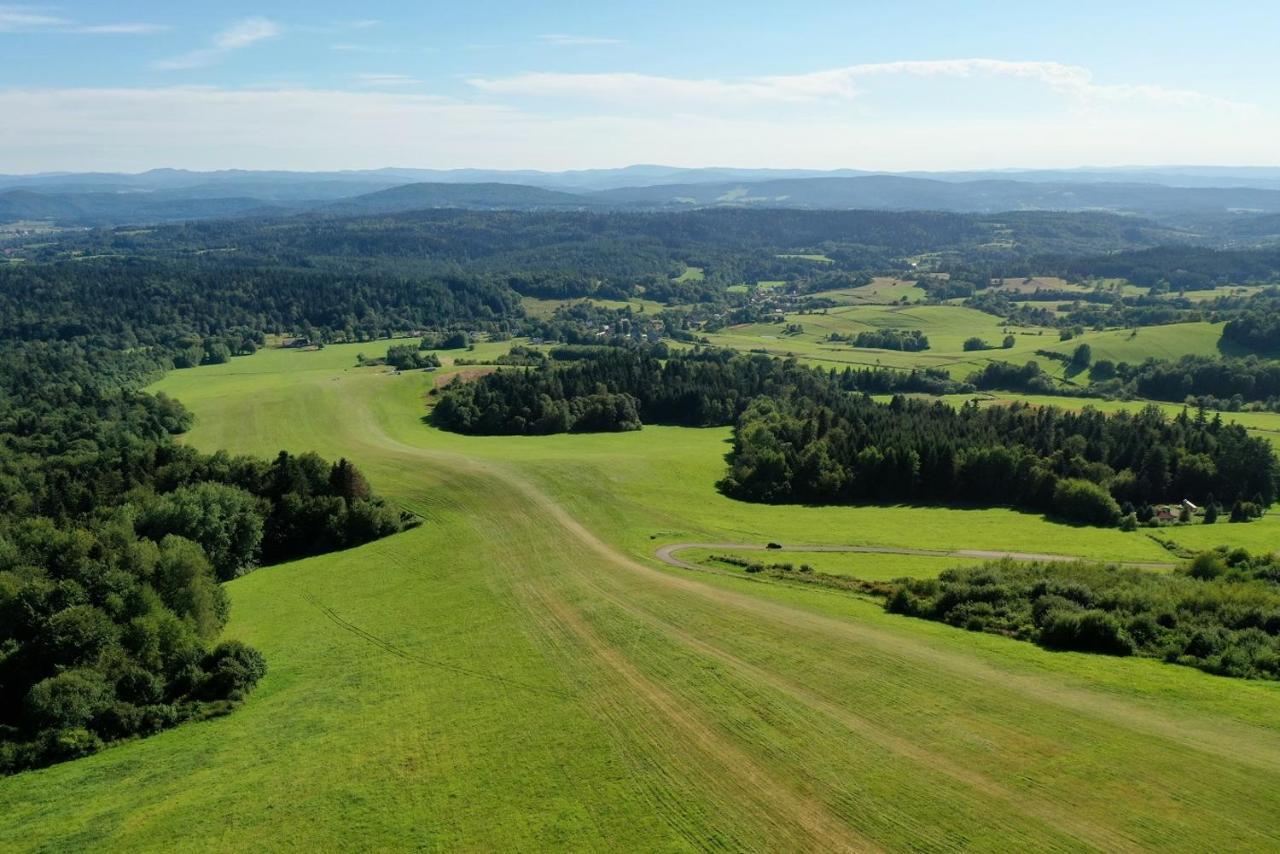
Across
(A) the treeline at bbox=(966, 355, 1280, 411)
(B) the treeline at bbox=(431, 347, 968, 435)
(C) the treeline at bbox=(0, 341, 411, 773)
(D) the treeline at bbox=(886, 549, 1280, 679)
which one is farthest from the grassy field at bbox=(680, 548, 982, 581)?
(A) the treeline at bbox=(966, 355, 1280, 411)

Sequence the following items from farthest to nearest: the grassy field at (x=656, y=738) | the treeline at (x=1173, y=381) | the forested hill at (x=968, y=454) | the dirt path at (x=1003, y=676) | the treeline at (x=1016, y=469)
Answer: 1. the treeline at (x=1173, y=381)
2. the forested hill at (x=968, y=454)
3. the treeline at (x=1016, y=469)
4. the dirt path at (x=1003, y=676)
5. the grassy field at (x=656, y=738)

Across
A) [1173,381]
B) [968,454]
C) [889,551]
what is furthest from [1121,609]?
[1173,381]

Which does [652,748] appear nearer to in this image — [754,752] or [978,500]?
[754,752]

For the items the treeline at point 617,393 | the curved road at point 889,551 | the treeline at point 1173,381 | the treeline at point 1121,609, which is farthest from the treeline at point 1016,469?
the treeline at point 1173,381

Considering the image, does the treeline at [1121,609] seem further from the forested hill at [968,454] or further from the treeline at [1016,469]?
the forested hill at [968,454]

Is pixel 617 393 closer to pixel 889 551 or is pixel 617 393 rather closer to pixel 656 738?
pixel 889 551

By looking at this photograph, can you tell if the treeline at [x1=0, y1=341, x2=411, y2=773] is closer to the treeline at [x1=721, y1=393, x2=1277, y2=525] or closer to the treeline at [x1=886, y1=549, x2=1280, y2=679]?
the treeline at [x1=886, y1=549, x2=1280, y2=679]

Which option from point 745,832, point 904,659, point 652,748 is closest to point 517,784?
point 652,748
